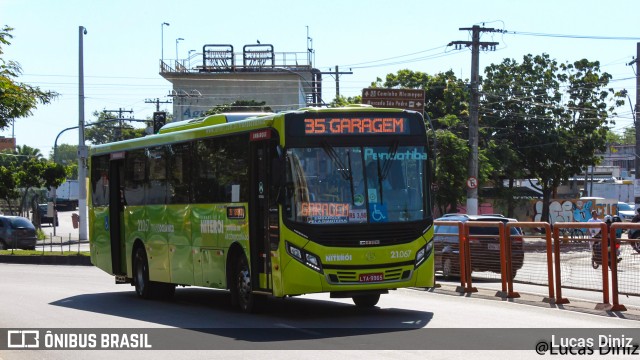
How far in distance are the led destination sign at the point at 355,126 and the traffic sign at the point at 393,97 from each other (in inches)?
1052

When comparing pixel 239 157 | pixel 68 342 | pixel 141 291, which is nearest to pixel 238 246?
pixel 239 157

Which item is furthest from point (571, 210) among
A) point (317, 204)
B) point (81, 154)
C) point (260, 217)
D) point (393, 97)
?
point (317, 204)

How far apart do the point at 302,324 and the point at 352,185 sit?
7.01 feet

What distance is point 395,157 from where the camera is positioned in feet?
49.7

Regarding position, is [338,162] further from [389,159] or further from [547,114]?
[547,114]

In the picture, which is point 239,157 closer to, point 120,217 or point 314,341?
point 314,341

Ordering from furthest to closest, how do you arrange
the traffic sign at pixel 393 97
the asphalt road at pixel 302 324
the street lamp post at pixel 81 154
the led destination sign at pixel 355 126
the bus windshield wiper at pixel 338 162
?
the street lamp post at pixel 81 154 < the traffic sign at pixel 393 97 < the led destination sign at pixel 355 126 < the bus windshield wiper at pixel 338 162 < the asphalt road at pixel 302 324

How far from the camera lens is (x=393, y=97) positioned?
139 ft

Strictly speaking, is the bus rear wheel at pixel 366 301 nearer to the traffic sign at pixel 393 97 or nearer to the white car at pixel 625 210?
the traffic sign at pixel 393 97

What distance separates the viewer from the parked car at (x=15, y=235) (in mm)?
45438

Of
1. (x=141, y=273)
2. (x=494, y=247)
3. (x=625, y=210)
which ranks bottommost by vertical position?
(x=625, y=210)

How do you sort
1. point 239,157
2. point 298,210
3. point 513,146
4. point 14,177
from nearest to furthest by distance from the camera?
point 298,210 → point 239,157 → point 14,177 → point 513,146

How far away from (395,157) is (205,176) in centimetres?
386

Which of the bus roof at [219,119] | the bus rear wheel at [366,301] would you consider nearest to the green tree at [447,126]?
the bus roof at [219,119]
